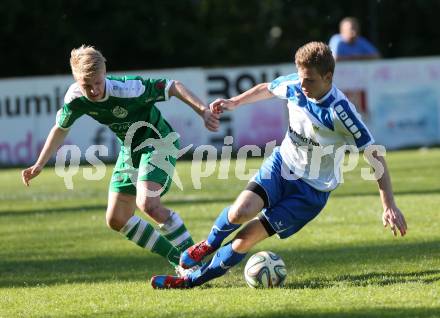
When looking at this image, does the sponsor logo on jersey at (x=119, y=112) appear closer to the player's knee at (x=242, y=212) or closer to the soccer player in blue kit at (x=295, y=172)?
the soccer player in blue kit at (x=295, y=172)

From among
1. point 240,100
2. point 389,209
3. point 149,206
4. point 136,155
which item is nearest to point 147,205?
point 149,206

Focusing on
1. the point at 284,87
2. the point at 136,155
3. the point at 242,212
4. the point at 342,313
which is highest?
the point at 284,87

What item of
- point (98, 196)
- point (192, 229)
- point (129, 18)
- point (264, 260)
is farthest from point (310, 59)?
point (129, 18)

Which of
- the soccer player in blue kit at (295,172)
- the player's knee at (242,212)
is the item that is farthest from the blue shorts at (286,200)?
the player's knee at (242,212)

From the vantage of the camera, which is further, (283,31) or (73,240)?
(283,31)

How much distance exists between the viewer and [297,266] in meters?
7.32

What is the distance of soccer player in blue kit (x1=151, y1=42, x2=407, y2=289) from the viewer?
6.17 metres

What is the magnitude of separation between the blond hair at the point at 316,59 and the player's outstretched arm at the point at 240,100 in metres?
0.60

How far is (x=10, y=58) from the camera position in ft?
82.3

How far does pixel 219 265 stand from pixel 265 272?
293 mm

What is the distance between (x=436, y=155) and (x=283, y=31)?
42.2 ft

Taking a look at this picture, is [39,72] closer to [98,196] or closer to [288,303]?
[98,196]

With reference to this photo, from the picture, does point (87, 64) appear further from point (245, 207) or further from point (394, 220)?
point (394, 220)

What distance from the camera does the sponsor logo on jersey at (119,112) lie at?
7066 mm
